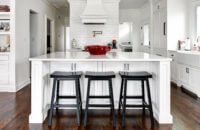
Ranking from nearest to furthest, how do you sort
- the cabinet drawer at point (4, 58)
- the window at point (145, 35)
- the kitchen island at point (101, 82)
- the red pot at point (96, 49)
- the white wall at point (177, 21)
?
the kitchen island at point (101, 82) < the red pot at point (96, 49) < the cabinet drawer at point (4, 58) < the white wall at point (177, 21) < the window at point (145, 35)

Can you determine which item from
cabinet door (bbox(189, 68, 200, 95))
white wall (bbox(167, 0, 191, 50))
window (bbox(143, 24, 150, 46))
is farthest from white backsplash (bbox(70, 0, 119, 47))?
cabinet door (bbox(189, 68, 200, 95))

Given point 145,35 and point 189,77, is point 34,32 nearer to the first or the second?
point 145,35

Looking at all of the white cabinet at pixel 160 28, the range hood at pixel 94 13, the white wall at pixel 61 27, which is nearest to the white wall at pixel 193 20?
the white cabinet at pixel 160 28

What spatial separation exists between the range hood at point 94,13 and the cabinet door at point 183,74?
2649 mm

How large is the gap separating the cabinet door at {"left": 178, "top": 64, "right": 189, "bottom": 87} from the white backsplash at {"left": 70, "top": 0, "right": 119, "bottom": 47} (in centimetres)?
274

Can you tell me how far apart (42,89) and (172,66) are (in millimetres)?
3755

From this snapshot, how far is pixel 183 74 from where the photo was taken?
4441 millimetres

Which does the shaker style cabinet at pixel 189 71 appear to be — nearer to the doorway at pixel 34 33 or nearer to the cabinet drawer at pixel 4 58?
the cabinet drawer at pixel 4 58

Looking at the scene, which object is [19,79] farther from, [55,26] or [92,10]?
[55,26]

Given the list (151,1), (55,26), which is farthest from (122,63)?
(55,26)

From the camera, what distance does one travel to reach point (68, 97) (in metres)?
2.90

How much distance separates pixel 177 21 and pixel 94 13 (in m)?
2.39

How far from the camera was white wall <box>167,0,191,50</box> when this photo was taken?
16.8 ft

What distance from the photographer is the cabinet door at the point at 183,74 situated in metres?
4.24
